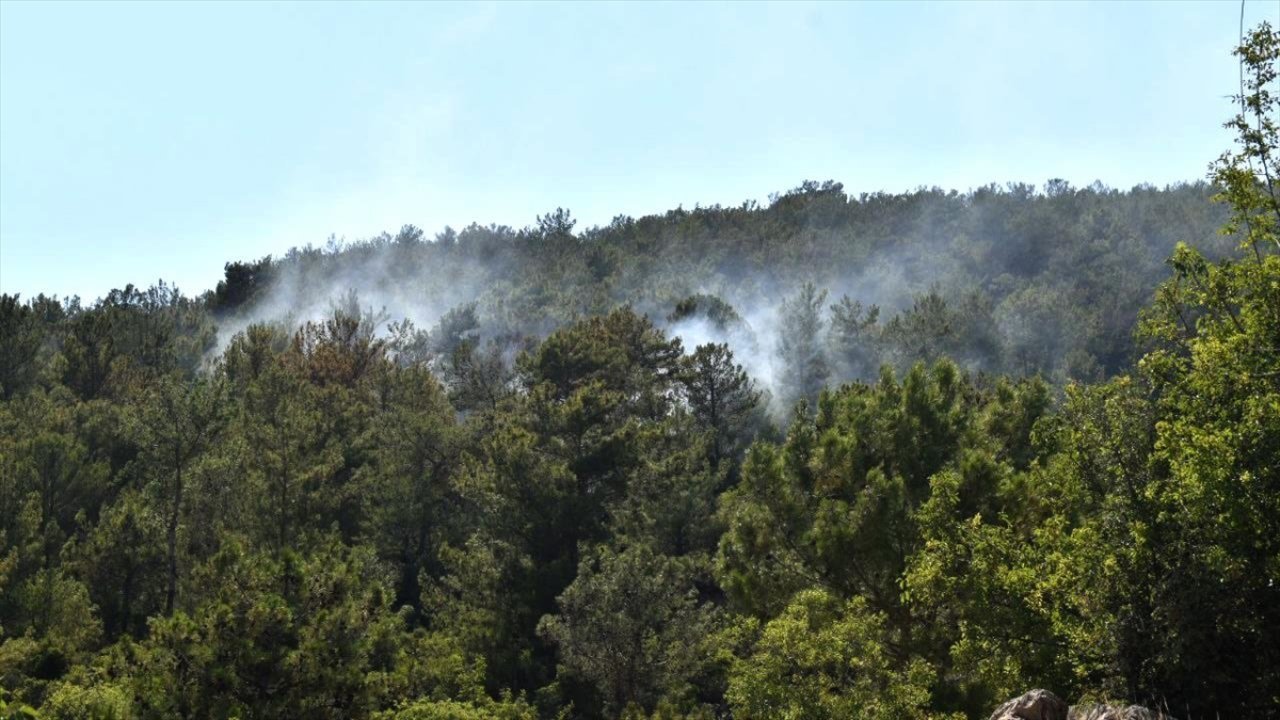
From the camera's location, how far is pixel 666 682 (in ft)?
90.6

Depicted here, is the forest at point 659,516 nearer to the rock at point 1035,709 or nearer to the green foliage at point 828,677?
the green foliage at point 828,677

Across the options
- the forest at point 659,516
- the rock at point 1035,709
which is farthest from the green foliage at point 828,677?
the rock at point 1035,709

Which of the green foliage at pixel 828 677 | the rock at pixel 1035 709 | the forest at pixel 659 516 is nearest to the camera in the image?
the rock at pixel 1035 709

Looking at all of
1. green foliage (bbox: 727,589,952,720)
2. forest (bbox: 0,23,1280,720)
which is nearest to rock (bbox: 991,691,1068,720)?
forest (bbox: 0,23,1280,720)

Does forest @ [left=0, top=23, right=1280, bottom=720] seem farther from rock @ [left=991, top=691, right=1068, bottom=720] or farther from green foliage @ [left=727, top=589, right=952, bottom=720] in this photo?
rock @ [left=991, top=691, right=1068, bottom=720]

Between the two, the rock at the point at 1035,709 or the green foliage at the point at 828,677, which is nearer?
the rock at the point at 1035,709

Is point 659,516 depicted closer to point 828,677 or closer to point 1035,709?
point 828,677

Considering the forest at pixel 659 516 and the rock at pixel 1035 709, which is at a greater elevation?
the forest at pixel 659 516

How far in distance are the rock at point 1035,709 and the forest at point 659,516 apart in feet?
5.88

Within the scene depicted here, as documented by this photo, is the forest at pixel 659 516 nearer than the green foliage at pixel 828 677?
Yes

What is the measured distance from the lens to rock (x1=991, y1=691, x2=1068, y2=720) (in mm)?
12570

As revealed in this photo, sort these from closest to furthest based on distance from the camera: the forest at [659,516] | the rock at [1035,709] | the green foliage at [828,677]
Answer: the rock at [1035,709] → the forest at [659,516] → the green foliage at [828,677]

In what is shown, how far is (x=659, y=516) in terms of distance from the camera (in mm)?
36156

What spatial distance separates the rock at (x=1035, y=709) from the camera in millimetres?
12570
